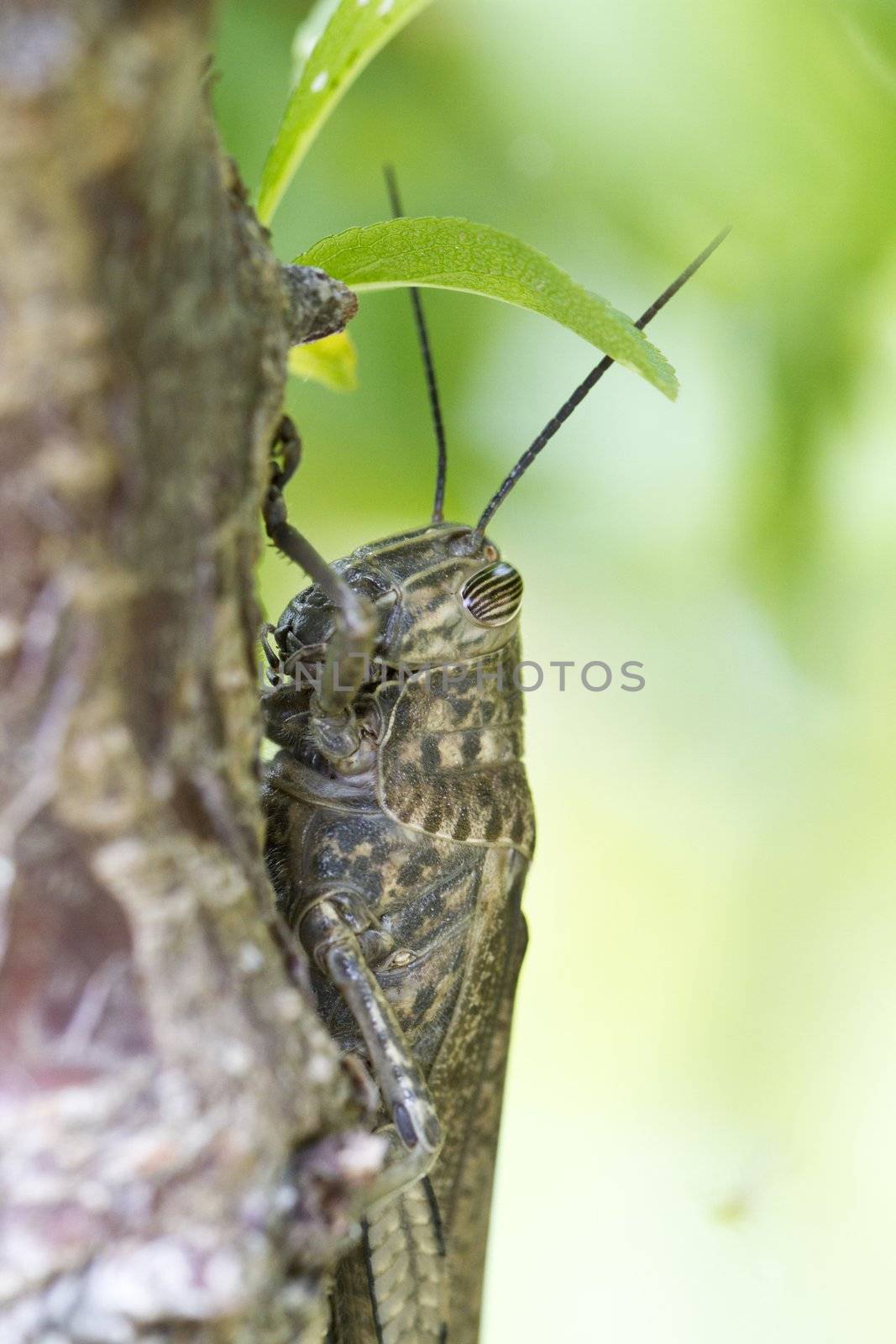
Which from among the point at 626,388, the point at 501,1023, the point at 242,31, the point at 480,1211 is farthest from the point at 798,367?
the point at 480,1211

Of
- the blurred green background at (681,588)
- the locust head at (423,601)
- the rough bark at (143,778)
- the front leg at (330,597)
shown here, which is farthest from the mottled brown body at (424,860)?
the blurred green background at (681,588)

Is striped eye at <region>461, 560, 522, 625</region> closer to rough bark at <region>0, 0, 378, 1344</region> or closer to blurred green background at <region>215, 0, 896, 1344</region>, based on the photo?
rough bark at <region>0, 0, 378, 1344</region>

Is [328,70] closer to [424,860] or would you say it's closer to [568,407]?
[568,407]

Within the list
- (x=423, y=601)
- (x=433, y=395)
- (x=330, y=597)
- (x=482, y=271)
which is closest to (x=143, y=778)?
(x=330, y=597)

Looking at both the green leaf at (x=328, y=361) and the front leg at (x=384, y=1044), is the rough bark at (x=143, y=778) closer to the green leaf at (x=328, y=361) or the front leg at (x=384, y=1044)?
the front leg at (x=384, y=1044)

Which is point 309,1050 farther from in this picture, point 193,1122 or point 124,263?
point 124,263

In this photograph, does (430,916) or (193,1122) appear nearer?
(193,1122)
